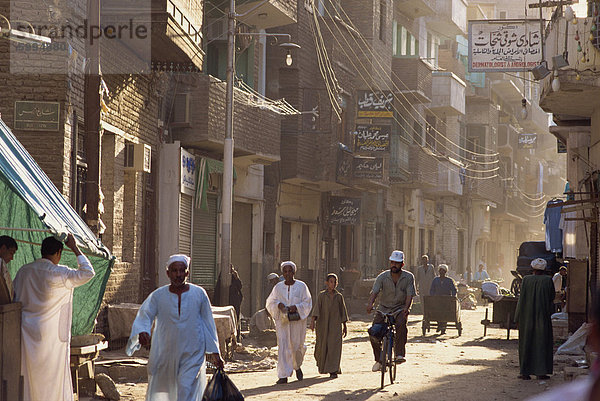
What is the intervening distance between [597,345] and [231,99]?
16.7m

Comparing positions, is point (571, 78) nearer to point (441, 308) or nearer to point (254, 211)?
point (441, 308)

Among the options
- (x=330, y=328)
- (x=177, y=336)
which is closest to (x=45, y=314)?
(x=177, y=336)

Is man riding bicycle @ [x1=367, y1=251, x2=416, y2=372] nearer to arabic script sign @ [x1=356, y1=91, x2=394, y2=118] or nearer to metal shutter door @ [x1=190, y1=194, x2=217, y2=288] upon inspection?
metal shutter door @ [x1=190, y1=194, x2=217, y2=288]

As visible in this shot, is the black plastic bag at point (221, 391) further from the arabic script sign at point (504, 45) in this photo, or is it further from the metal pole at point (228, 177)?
the arabic script sign at point (504, 45)

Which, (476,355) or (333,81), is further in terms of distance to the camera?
(333,81)


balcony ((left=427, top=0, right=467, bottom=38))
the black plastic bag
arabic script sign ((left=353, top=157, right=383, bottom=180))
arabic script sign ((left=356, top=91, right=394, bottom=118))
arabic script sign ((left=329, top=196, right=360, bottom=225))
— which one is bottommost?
the black plastic bag

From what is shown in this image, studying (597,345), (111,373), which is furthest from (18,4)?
(597,345)

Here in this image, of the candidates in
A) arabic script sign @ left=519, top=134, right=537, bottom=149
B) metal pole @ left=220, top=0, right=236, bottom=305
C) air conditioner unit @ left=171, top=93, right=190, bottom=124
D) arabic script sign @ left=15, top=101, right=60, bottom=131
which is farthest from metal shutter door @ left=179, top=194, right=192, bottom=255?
arabic script sign @ left=519, top=134, right=537, bottom=149

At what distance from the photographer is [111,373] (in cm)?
1307

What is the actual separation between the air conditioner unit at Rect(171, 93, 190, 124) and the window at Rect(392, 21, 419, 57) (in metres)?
17.1

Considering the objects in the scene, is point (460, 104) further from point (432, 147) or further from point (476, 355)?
point (476, 355)

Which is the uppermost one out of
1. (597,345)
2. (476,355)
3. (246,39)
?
(246,39)

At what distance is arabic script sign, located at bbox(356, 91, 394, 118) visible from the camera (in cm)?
2959

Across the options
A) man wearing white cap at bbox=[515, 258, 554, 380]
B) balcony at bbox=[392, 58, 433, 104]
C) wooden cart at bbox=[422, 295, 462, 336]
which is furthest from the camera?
balcony at bbox=[392, 58, 433, 104]
